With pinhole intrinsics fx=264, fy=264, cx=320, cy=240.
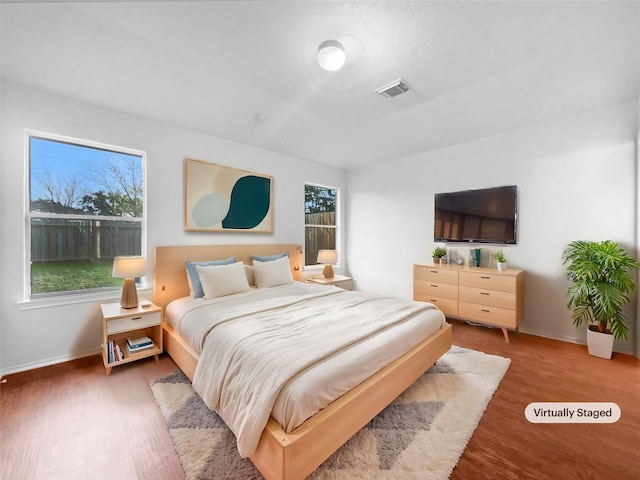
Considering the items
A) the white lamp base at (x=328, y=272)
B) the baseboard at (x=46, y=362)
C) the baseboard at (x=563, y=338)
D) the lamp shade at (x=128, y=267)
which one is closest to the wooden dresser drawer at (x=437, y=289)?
the baseboard at (x=563, y=338)

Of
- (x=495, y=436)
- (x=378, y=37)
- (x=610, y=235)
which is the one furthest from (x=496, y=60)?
(x=495, y=436)

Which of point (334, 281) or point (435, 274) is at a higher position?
point (435, 274)

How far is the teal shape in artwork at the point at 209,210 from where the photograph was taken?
3.34 m

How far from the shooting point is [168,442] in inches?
62.4

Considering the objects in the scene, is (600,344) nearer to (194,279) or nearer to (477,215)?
(477,215)

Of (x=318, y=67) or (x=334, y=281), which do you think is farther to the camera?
(x=334, y=281)

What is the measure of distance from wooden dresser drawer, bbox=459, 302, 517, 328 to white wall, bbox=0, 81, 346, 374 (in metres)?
3.17

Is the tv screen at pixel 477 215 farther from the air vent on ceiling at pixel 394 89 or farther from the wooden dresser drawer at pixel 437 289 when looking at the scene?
the air vent on ceiling at pixel 394 89

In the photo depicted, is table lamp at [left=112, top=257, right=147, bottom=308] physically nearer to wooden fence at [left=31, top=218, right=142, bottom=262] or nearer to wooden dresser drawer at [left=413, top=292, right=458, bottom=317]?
wooden fence at [left=31, top=218, right=142, bottom=262]

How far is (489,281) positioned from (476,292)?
20cm

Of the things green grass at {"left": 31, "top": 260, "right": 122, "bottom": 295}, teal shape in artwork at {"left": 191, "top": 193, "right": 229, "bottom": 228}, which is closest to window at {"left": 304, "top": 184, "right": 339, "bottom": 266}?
teal shape in artwork at {"left": 191, "top": 193, "right": 229, "bottom": 228}

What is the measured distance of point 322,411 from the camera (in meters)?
1.34

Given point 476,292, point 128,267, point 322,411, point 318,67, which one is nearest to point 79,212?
point 128,267

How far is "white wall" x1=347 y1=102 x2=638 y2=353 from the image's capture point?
2756 millimetres
